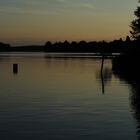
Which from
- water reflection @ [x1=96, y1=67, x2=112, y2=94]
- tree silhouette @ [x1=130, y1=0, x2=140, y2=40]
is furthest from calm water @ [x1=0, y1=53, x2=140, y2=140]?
tree silhouette @ [x1=130, y1=0, x2=140, y2=40]

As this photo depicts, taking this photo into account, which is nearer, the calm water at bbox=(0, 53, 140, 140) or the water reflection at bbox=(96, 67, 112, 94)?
the calm water at bbox=(0, 53, 140, 140)

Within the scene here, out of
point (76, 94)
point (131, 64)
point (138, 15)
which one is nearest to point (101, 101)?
point (76, 94)

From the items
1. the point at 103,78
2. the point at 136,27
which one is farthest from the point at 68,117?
the point at 136,27

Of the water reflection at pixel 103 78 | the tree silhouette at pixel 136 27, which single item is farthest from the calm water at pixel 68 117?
the tree silhouette at pixel 136 27

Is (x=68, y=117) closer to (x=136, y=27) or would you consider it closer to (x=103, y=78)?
(x=103, y=78)

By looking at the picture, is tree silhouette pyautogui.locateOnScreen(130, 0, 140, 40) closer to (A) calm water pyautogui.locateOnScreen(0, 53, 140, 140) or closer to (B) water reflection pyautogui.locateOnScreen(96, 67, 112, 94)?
(B) water reflection pyautogui.locateOnScreen(96, 67, 112, 94)

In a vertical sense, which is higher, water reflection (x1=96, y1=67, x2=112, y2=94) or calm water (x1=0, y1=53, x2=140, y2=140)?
calm water (x1=0, y1=53, x2=140, y2=140)

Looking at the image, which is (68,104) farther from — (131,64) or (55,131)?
(131,64)

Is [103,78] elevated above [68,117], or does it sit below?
below

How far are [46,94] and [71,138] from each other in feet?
63.7

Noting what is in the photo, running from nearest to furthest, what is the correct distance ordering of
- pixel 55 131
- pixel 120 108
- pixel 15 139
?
pixel 15 139 < pixel 55 131 < pixel 120 108

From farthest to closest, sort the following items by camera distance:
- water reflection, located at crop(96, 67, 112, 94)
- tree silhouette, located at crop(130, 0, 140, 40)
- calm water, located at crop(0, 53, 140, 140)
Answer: tree silhouette, located at crop(130, 0, 140, 40), water reflection, located at crop(96, 67, 112, 94), calm water, located at crop(0, 53, 140, 140)

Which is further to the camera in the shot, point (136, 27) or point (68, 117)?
point (136, 27)

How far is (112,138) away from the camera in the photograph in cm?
1886
